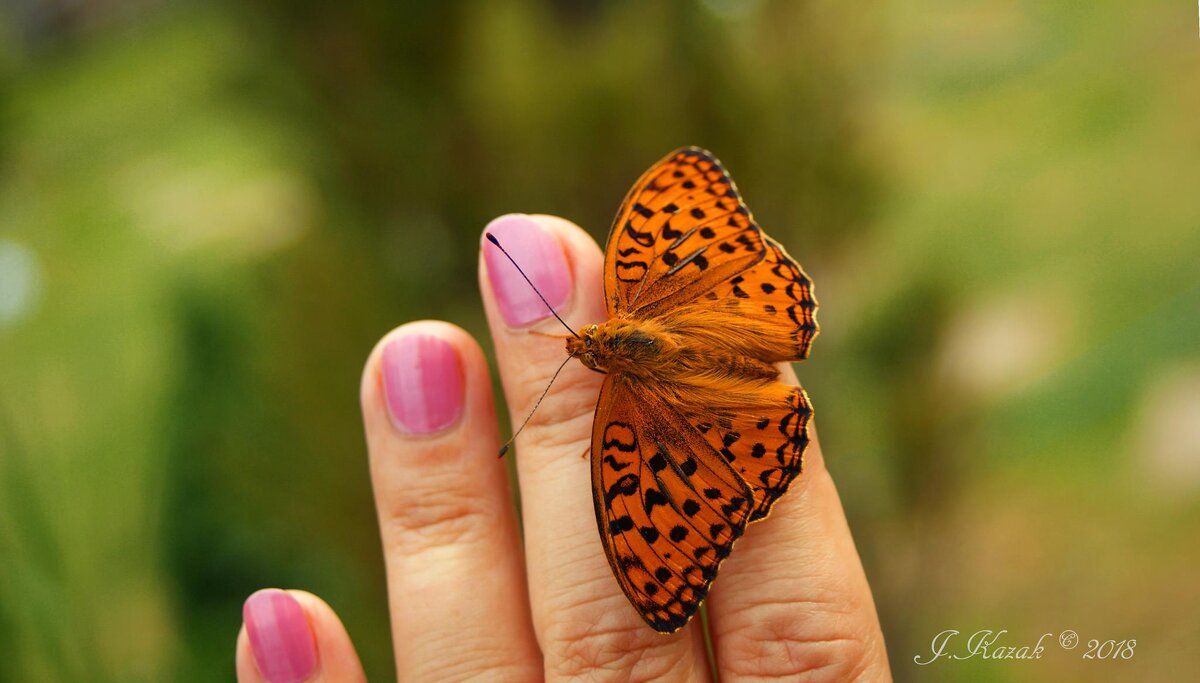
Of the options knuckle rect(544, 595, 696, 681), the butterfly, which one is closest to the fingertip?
the butterfly

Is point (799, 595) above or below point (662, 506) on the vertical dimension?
below

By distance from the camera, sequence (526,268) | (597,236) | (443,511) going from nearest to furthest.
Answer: (526,268), (443,511), (597,236)

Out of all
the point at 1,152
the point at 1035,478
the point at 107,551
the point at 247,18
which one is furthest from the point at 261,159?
the point at 1035,478

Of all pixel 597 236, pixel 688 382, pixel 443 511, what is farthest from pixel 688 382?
pixel 597 236

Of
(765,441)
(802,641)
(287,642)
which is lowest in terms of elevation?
(802,641)

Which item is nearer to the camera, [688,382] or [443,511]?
[688,382]

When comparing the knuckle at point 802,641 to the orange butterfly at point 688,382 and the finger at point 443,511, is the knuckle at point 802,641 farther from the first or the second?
the finger at point 443,511

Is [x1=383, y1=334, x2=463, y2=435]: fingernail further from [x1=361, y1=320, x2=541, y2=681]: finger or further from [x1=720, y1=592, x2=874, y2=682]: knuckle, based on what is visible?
[x1=720, y1=592, x2=874, y2=682]: knuckle

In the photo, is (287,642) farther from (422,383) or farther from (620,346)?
(620,346)
